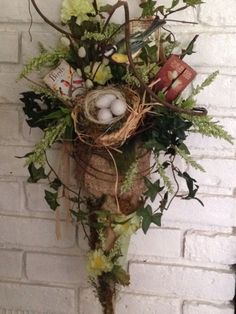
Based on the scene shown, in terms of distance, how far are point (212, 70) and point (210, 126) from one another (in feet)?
0.49

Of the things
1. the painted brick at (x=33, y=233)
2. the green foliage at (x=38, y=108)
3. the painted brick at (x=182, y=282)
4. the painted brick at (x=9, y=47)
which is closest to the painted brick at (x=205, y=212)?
the painted brick at (x=182, y=282)

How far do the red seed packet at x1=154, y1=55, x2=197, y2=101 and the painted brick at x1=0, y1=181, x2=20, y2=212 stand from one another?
1.37 feet

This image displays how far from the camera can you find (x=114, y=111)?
2.52ft

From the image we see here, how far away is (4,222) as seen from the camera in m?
1.08

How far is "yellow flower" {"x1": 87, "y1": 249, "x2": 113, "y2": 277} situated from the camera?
91cm

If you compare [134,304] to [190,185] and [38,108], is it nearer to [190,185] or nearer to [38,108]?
[190,185]

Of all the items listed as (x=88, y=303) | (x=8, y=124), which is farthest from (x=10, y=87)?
(x=88, y=303)

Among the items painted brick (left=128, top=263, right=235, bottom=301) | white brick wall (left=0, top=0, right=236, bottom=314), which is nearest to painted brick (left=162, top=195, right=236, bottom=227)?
white brick wall (left=0, top=0, right=236, bottom=314)

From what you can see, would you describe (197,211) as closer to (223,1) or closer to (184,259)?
(184,259)

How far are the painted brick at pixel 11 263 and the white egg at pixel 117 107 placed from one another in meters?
0.49

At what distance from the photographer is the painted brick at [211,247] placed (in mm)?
1006

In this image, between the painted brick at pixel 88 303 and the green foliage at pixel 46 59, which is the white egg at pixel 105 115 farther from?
the painted brick at pixel 88 303

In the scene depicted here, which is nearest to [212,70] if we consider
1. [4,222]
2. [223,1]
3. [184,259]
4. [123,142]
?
[223,1]

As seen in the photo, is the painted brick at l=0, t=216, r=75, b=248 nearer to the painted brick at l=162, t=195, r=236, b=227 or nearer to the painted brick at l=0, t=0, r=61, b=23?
the painted brick at l=162, t=195, r=236, b=227
